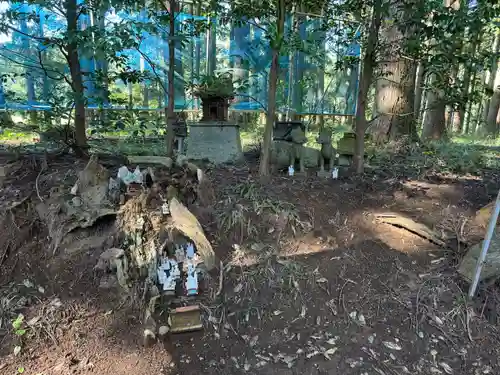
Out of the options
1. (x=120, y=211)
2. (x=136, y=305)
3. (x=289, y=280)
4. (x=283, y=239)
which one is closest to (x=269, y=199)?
(x=283, y=239)

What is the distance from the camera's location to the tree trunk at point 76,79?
345cm

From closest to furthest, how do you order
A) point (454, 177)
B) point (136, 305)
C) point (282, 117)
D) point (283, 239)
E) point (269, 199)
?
point (136, 305)
point (283, 239)
point (269, 199)
point (454, 177)
point (282, 117)

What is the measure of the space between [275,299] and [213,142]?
8.52 ft

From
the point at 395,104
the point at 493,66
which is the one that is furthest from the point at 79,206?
the point at 395,104

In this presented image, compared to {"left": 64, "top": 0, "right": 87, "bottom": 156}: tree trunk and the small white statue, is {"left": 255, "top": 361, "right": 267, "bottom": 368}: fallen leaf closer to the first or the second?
the small white statue

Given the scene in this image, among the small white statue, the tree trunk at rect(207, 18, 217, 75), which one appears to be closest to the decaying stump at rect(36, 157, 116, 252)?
the small white statue

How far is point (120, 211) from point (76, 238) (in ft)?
1.20

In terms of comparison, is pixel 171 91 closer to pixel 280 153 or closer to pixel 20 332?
pixel 280 153

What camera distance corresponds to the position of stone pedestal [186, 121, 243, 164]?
4535mm

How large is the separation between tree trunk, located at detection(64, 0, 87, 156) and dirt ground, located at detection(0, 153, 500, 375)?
25.2 inches

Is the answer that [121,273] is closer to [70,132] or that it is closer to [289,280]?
[289,280]

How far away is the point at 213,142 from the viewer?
14.9 feet

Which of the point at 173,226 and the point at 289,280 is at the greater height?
the point at 173,226

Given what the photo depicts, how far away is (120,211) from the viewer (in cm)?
270
